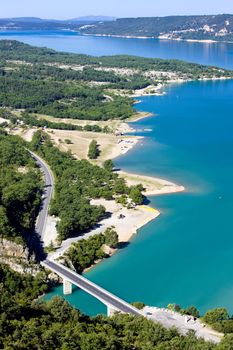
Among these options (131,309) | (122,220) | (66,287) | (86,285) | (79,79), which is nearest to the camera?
(131,309)

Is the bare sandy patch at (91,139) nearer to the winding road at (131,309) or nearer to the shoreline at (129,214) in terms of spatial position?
the shoreline at (129,214)

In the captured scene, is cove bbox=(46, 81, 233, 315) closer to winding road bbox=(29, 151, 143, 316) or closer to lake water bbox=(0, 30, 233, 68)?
winding road bbox=(29, 151, 143, 316)

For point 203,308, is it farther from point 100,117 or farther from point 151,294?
point 100,117

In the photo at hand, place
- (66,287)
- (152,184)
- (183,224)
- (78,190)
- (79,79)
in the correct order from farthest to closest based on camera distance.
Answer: (79,79)
(152,184)
(78,190)
(183,224)
(66,287)

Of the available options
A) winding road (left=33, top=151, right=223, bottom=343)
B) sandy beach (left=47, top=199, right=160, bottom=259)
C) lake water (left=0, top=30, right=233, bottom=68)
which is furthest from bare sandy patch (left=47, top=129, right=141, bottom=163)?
lake water (left=0, top=30, right=233, bottom=68)

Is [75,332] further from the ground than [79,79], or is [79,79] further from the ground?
[79,79]

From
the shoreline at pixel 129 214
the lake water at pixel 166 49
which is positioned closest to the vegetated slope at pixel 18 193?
the shoreline at pixel 129 214

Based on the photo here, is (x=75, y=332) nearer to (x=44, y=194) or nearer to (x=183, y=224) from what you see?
(x=183, y=224)

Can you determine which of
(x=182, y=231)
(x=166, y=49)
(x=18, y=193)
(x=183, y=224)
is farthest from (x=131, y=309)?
(x=166, y=49)
